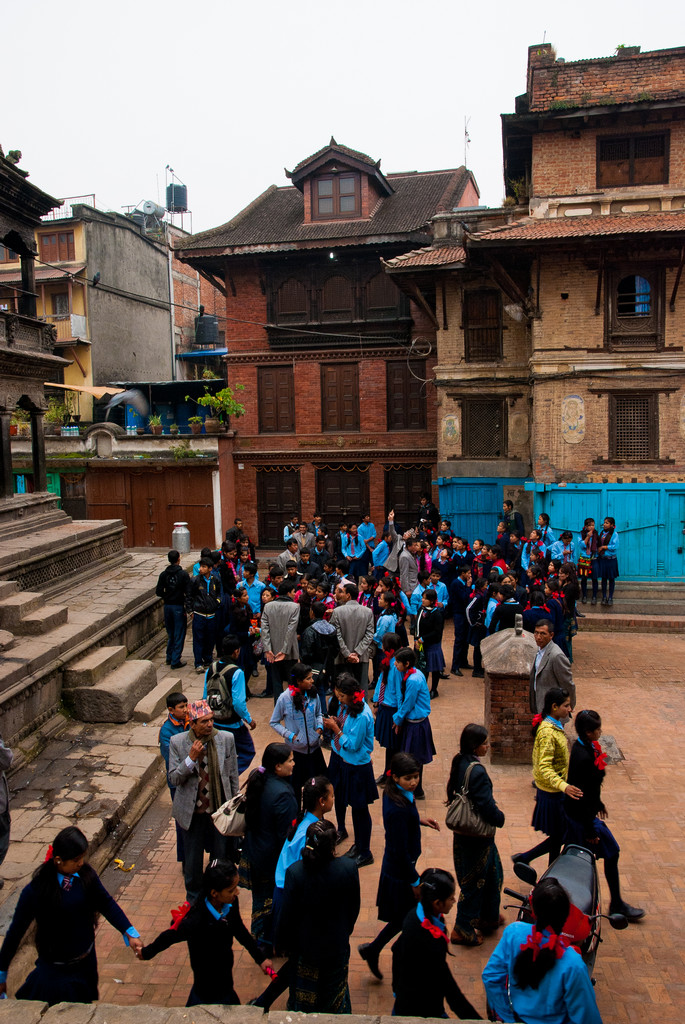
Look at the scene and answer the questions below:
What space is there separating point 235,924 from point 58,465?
21.0 meters

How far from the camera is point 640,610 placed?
15.6 m

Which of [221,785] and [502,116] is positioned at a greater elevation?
[502,116]

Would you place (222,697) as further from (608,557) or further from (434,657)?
(608,557)

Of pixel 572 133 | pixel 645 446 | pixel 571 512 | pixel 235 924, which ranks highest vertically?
pixel 572 133

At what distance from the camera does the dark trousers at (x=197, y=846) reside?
20.1 feet

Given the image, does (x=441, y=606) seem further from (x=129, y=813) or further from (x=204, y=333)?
(x=204, y=333)

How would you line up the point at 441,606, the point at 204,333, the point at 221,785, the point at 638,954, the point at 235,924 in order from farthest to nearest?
the point at 204,333, the point at 441,606, the point at 221,785, the point at 638,954, the point at 235,924

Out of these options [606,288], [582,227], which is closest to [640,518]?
[606,288]

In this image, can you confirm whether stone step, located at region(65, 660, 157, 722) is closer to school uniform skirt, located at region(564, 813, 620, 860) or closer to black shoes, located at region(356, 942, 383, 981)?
black shoes, located at region(356, 942, 383, 981)

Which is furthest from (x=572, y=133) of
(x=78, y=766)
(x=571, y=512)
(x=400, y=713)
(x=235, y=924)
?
(x=235, y=924)

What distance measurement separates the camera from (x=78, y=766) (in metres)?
8.55

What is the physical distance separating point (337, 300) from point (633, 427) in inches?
388

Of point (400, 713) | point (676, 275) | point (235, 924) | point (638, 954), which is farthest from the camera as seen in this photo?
point (676, 275)

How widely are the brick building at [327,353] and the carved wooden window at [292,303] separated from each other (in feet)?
0.12
